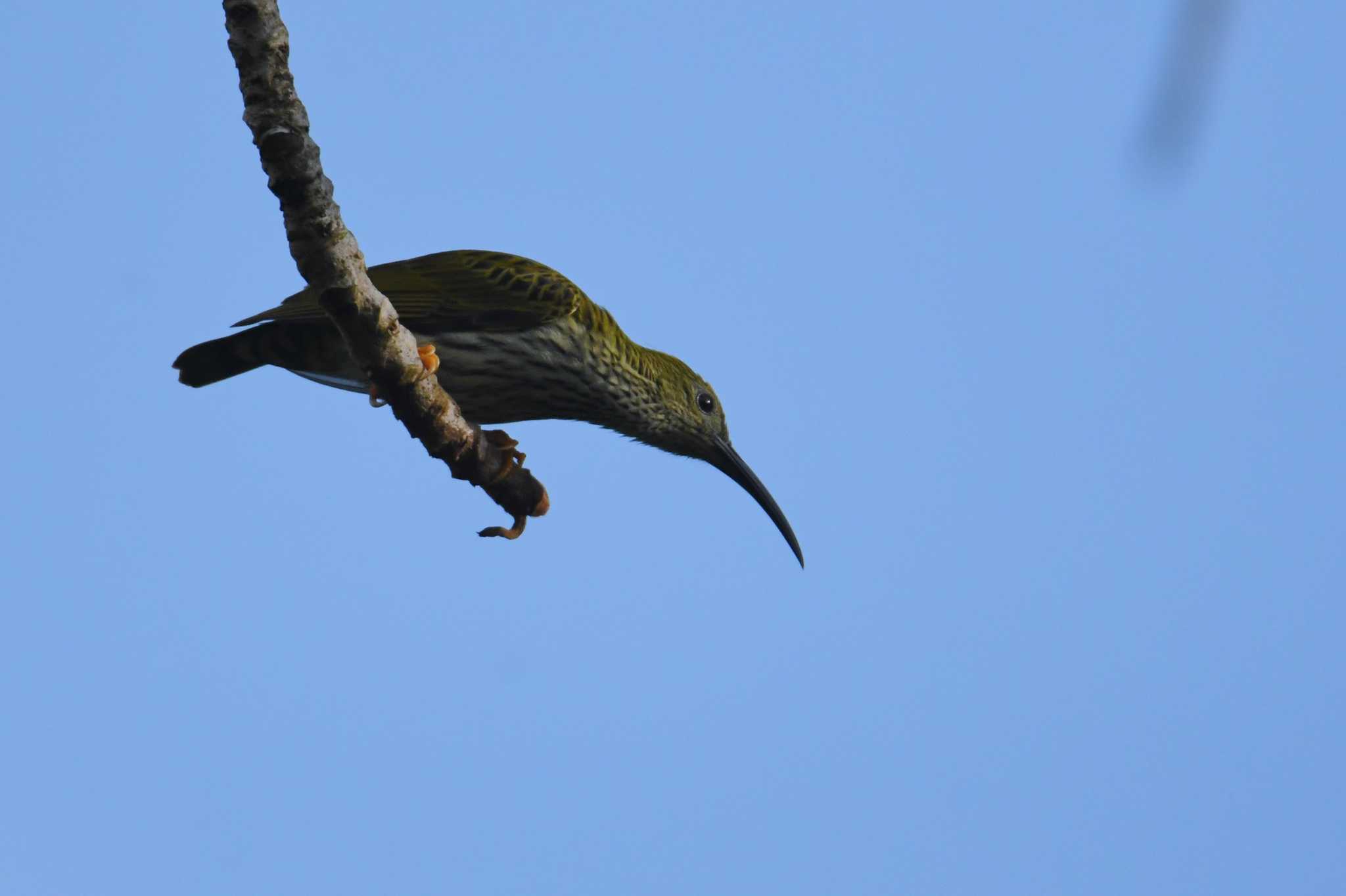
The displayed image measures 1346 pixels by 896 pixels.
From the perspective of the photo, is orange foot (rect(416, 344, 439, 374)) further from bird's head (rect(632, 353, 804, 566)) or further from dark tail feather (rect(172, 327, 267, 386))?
bird's head (rect(632, 353, 804, 566))

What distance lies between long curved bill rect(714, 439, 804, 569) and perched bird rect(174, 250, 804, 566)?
0.70m

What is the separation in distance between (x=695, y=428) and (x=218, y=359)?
9.19 ft

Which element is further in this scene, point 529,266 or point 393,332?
point 529,266

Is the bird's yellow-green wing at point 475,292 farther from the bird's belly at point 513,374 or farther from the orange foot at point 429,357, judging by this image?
the orange foot at point 429,357

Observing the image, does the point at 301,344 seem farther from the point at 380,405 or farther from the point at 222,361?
the point at 380,405

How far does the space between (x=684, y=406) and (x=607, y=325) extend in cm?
77

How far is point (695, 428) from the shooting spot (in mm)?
8172

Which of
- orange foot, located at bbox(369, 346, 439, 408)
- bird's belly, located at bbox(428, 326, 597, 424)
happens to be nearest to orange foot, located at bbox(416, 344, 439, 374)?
orange foot, located at bbox(369, 346, 439, 408)

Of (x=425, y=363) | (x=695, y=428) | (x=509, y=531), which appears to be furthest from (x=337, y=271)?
(x=695, y=428)

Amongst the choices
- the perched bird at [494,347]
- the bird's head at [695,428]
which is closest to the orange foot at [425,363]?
the perched bird at [494,347]

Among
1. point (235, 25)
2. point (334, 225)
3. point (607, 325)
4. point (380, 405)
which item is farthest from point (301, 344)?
point (235, 25)

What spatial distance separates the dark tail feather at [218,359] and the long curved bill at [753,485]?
114 inches

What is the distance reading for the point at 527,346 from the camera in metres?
7.02

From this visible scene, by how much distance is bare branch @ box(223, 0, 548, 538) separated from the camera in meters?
4.05
